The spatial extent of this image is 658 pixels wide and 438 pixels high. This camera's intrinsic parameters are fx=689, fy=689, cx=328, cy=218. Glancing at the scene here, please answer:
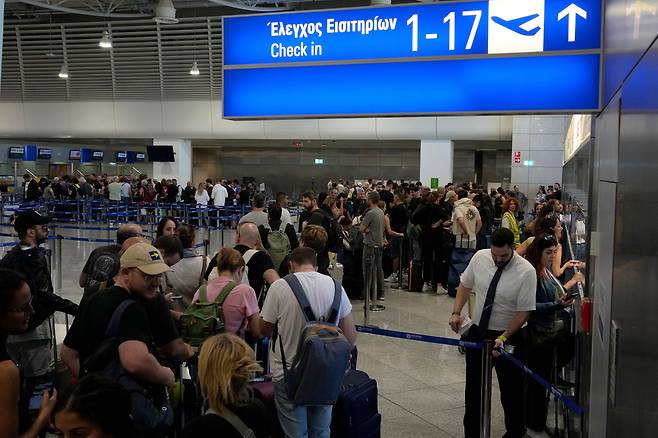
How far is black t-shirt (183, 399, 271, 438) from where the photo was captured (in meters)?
2.73

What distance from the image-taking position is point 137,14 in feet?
90.6

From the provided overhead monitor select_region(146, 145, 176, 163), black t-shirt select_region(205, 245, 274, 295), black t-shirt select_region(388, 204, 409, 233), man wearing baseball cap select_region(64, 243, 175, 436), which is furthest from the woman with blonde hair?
overhead monitor select_region(146, 145, 176, 163)

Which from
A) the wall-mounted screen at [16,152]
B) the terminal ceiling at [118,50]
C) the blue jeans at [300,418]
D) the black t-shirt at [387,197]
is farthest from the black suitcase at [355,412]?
the wall-mounted screen at [16,152]

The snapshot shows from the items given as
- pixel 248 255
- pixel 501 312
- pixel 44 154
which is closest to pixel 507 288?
pixel 501 312

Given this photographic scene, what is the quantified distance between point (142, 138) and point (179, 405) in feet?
91.0

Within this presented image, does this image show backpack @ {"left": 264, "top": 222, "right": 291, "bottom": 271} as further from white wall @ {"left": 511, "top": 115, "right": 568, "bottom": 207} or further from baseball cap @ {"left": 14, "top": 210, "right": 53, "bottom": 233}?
white wall @ {"left": 511, "top": 115, "right": 568, "bottom": 207}

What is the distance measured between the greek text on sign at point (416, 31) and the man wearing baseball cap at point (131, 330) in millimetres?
2033

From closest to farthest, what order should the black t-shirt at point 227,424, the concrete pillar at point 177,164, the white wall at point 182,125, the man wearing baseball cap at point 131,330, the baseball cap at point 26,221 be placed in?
the black t-shirt at point 227,424
the man wearing baseball cap at point 131,330
the baseball cap at point 26,221
the white wall at point 182,125
the concrete pillar at point 177,164

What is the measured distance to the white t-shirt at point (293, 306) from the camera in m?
4.18

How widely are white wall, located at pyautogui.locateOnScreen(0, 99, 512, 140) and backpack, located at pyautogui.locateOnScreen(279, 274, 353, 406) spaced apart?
24252mm

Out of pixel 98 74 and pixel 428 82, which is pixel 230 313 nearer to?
pixel 428 82

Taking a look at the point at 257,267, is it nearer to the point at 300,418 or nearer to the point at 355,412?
the point at 355,412

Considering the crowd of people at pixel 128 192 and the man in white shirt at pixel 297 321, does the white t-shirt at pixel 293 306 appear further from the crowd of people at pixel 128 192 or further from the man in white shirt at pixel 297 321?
the crowd of people at pixel 128 192

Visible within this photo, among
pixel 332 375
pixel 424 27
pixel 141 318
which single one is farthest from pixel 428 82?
pixel 141 318
